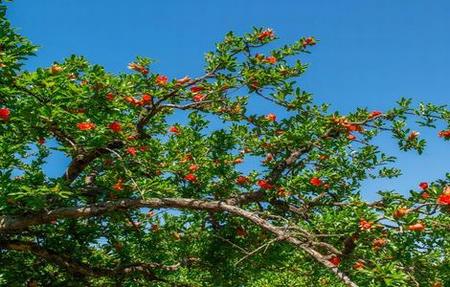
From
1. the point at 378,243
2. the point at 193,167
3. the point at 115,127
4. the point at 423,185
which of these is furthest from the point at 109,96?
the point at 423,185

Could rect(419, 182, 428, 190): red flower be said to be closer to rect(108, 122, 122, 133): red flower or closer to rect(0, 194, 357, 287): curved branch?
rect(0, 194, 357, 287): curved branch

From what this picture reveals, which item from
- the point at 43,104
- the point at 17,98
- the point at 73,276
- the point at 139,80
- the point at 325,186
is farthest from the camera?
the point at 73,276

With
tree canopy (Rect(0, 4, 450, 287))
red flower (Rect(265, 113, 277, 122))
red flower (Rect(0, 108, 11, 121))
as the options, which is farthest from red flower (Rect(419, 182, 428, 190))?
red flower (Rect(0, 108, 11, 121))

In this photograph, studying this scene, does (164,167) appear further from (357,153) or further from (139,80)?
(357,153)

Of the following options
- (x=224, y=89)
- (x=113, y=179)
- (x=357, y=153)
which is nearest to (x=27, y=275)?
(x=113, y=179)

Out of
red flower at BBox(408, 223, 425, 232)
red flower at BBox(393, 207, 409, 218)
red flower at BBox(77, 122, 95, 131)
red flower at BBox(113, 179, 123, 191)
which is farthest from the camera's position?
red flower at BBox(113, 179, 123, 191)

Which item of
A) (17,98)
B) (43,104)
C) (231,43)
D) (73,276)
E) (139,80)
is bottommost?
(73,276)

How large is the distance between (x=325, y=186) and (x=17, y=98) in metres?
4.92

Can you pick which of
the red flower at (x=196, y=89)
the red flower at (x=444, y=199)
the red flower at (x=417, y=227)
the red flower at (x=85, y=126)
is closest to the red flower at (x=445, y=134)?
the red flower at (x=444, y=199)

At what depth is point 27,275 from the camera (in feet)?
30.1

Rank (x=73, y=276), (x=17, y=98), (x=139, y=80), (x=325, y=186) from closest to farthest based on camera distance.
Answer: (x=17, y=98) → (x=139, y=80) → (x=325, y=186) → (x=73, y=276)

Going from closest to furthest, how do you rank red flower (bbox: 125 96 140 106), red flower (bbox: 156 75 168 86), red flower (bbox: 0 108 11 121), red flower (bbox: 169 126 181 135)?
red flower (bbox: 0 108 11 121)
red flower (bbox: 125 96 140 106)
red flower (bbox: 156 75 168 86)
red flower (bbox: 169 126 181 135)

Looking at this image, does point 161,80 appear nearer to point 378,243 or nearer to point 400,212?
point 378,243

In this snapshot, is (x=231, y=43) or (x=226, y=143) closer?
(x=231, y=43)
